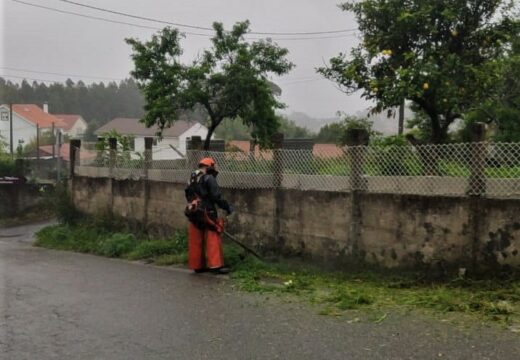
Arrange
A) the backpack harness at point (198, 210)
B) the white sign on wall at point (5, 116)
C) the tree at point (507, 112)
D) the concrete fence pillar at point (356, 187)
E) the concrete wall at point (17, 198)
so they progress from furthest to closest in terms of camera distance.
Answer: the white sign on wall at point (5, 116), the concrete wall at point (17, 198), the tree at point (507, 112), the backpack harness at point (198, 210), the concrete fence pillar at point (356, 187)

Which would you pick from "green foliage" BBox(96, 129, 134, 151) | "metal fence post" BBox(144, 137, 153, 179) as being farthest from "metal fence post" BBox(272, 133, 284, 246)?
"green foliage" BBox(96, 129, 134, 151)

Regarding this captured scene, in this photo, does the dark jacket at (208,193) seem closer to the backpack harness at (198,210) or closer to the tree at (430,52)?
the backpack harness at (198,210)

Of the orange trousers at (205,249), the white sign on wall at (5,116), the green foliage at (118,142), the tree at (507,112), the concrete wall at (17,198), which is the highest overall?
the white sign on wall at (5,116)

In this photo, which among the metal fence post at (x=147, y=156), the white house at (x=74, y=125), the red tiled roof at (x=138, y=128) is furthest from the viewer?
the white house at (x=74, y=125)

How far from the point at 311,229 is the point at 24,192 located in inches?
776

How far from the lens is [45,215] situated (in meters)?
24.0

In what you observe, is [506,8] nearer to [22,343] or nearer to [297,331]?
[297,331]

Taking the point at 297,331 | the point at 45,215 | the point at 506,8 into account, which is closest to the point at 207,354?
the point at 297,331

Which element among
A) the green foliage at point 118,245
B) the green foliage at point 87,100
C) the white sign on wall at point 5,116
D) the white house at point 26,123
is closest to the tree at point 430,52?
the green foliage at point 118,245

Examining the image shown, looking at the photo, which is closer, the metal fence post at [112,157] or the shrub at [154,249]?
the shrub at [154,249]

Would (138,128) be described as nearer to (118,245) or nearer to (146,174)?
(146,174)

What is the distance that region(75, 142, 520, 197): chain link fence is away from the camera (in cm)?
636

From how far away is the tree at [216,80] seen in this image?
1345 cm

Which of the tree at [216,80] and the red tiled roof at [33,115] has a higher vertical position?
the red tiled roof at [33,115]
